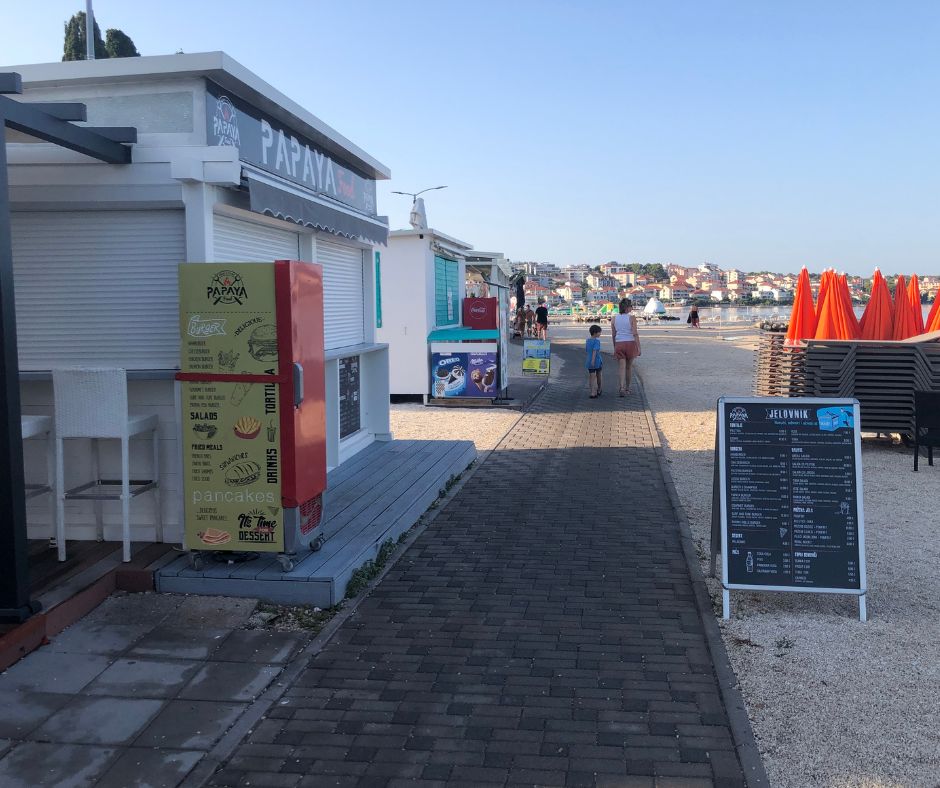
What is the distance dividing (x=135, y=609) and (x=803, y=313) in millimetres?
11981

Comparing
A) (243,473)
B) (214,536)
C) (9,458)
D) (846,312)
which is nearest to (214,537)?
(214,536)

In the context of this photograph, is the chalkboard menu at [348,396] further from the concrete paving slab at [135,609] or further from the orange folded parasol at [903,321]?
the orange folded parasol at [903,321]

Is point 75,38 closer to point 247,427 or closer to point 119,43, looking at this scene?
point 119,43

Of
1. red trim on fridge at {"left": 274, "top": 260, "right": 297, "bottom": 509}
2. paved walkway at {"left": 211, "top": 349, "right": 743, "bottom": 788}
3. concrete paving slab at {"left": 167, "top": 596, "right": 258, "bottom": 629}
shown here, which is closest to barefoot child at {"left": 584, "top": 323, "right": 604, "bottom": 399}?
paved walkway at {"left": 211, "top": 349, "right": 743, "bottom": 788}

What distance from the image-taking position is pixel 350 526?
6.88 metres

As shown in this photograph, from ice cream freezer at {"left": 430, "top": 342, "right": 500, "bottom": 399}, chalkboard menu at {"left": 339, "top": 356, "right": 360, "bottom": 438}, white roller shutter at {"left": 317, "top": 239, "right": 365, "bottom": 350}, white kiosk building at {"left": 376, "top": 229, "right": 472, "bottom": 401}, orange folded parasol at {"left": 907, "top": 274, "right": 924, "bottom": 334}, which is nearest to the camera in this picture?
white roller shutter at {"left": 317, "top": 239, "right": 365, "bottom": 350}

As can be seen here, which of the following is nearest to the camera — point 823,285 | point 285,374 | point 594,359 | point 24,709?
point 24,709

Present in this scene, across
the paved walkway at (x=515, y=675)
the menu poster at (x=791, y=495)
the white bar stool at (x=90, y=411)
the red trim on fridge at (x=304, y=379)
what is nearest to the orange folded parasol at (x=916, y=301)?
the paved walkway at (x=515, y=675)

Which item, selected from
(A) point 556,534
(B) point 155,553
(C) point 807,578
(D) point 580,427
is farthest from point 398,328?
(C) point 807,578

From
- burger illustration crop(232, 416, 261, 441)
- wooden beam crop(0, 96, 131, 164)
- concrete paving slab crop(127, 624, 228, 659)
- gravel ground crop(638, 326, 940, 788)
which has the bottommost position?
gravel ground crop(638, 326, 940, 788)

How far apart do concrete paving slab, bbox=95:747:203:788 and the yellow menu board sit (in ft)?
8.03

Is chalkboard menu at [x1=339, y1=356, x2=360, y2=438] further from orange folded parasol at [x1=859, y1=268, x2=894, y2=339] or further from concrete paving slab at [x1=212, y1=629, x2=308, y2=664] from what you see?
orange folded parasol at [x1=859, y1=268, x2=894, y2=339]

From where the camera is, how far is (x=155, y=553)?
6.13m

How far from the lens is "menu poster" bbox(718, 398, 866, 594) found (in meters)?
5.56
